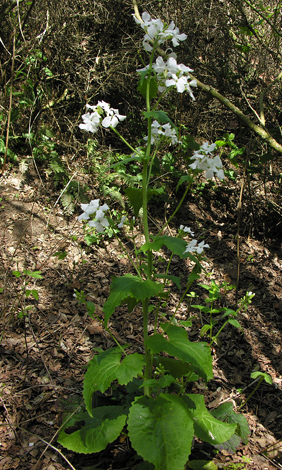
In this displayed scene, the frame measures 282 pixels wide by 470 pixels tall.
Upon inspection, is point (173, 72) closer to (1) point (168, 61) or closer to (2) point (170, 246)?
(1) point (168, 61)

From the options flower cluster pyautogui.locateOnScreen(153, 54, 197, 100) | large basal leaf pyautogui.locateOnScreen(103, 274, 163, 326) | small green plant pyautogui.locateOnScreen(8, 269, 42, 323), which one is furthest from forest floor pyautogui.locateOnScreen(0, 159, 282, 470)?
flower cluster pyautogui.locateOnScreen(153, 54, 197, 100)

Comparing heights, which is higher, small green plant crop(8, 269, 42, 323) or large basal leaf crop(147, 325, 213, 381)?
large basal leaf crop(147, 325, 213, 381)

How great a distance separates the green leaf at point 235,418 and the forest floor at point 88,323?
0.55ft

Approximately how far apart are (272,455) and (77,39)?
5.61 m

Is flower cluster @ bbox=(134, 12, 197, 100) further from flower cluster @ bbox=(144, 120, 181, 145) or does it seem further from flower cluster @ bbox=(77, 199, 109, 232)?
flower cluster @ bbox=(77, 199, 109, 232)

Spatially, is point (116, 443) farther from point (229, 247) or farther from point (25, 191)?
point (25, 191)

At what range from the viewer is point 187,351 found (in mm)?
1574

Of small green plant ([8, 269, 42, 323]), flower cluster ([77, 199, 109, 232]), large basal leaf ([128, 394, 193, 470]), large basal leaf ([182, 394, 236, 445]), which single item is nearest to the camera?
large basal leaf ([128, 394, 193, 470])

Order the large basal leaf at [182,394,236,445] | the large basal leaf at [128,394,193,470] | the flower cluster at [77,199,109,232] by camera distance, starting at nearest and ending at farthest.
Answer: the large basal leaf at [128,394,193,470]
the flower cluster at [77,199,109,232]
the large basal leaf at [182,394,236,445]

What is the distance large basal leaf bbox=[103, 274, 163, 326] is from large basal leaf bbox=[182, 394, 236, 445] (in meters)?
0.77

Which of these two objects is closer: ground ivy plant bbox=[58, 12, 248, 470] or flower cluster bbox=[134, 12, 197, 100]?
ground ivy plant bbox=[58, 12, 248, 470]

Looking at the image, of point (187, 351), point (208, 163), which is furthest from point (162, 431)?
point (208, 163)

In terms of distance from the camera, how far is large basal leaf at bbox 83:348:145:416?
1.53 metres

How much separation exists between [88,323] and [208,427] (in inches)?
56.3
